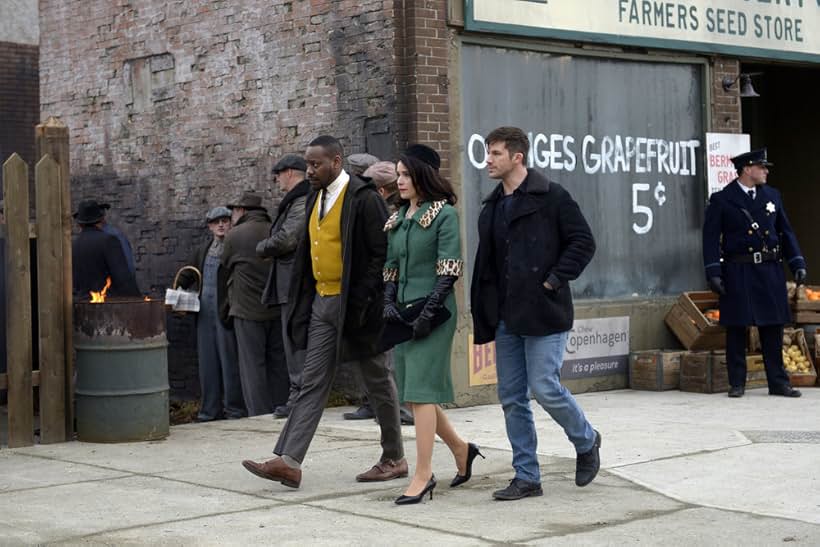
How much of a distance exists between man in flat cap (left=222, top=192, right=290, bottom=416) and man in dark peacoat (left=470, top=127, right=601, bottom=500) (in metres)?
4.88

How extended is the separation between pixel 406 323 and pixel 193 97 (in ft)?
23.3

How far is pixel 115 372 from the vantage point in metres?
9.73

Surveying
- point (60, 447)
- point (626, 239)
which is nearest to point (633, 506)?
point (60, 447)

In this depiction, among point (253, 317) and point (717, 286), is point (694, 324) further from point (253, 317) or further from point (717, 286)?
point (253, 317)

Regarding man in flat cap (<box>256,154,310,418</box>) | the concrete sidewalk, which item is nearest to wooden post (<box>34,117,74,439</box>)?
the concrete sidewalk

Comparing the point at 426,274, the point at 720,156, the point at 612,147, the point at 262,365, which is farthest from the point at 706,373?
the point at 426,274

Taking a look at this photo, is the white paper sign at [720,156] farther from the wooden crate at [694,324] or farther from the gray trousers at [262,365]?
the gray trousers at [262,365]

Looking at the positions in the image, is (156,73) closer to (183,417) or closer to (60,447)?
(183,417)

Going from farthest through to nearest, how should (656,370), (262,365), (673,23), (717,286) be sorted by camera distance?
(673,23), (656,370), (262,365), (717,286)

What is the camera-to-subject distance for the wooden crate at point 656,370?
500 inches

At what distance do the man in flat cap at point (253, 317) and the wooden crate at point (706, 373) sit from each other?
3.66m

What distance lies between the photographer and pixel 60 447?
9.59 m

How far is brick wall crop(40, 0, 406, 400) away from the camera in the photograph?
11.9m

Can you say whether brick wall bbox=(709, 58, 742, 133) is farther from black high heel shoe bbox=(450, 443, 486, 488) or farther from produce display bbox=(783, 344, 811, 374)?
black high heel shoe bbox=(450, 443, 486, 488)
